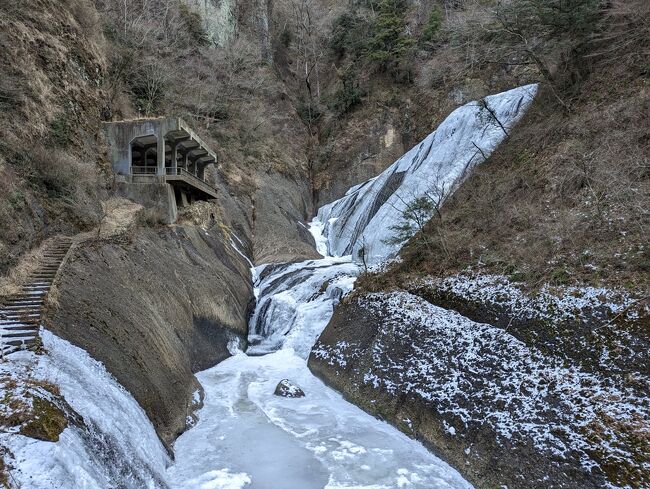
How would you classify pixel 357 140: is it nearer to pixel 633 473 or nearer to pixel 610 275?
pixel 610 275

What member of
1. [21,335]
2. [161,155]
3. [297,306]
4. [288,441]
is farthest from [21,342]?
[161,155]

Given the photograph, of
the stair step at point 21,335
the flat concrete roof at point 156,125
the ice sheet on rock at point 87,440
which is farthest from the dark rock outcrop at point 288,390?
the flat concrete roof at point 156,125

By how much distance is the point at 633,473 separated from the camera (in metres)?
5.75

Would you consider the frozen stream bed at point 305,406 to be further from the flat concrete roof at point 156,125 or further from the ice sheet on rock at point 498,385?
the flat concrete roof at point 156,125

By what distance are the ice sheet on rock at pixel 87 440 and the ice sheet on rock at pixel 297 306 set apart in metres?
8.46

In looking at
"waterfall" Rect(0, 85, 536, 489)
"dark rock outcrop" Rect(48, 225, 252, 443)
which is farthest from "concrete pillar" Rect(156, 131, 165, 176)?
"waterfall" Rect(0, 85, 536, 489)

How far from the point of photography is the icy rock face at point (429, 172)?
62.2ft

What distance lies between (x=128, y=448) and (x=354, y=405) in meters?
6.19

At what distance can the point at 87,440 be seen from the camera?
5254mm

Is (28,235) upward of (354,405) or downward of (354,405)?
upward

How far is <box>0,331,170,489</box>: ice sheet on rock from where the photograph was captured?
14.0 ft

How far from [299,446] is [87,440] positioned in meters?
4.85

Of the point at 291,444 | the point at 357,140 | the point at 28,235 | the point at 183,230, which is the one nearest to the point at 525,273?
the point at 291,444

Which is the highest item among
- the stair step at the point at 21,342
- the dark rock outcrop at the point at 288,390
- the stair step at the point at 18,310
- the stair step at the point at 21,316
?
the stair step at the point at 18,310
